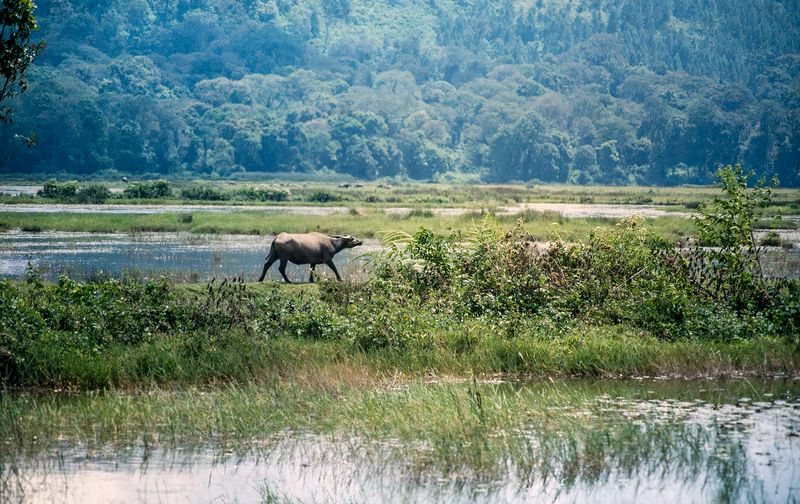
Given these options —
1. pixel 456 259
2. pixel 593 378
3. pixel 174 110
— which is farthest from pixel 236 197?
pixel 174 110

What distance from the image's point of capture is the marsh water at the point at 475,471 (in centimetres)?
912

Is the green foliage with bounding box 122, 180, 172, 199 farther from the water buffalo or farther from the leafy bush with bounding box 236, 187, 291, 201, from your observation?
the water buffalo

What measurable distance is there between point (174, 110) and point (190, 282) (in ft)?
420

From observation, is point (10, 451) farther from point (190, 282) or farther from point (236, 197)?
point (236, 197)

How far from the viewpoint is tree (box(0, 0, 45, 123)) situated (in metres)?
14.5

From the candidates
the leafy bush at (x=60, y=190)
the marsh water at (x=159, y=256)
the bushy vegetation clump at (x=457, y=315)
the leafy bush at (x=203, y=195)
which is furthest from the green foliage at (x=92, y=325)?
the leafy bush at (x=203, y=195)

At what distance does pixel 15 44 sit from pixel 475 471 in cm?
972

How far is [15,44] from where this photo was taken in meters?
15.2

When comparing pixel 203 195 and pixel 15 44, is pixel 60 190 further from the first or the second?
pixel 15 44

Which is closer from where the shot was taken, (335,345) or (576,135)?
(335,345)

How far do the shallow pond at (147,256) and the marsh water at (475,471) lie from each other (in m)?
11.2

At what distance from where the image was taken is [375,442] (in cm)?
1058

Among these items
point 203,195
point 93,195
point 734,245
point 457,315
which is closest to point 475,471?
point 457,315

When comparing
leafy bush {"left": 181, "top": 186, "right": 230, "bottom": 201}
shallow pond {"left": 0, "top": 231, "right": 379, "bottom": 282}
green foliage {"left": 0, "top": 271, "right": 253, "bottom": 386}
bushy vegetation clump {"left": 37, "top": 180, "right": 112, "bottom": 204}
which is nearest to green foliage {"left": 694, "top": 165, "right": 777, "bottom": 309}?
green foliage {"left": 0, "top": 271, "right": 253, "bottom": 386}
